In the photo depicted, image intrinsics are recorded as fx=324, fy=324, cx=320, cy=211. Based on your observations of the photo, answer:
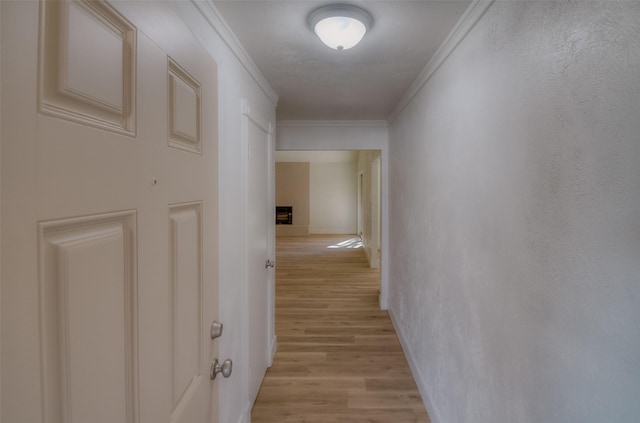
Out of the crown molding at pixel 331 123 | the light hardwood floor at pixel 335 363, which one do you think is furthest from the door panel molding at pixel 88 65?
the crown molding at pixel 331 123

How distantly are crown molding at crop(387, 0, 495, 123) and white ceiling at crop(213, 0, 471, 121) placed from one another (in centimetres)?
3

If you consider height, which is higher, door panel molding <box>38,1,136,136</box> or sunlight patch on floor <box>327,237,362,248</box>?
door panel molding <box>38,1,136,136</box>

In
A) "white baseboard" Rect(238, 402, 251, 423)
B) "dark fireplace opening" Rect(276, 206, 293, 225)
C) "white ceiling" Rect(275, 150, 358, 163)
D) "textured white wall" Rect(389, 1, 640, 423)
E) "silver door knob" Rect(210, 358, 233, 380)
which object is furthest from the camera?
"dark fireplace opening" Rect(276, 206, 293, 225)

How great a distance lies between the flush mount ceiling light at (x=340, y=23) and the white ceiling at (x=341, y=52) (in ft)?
0.11

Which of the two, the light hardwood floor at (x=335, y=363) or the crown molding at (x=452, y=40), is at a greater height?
the crown molding at (x=452, y=40)

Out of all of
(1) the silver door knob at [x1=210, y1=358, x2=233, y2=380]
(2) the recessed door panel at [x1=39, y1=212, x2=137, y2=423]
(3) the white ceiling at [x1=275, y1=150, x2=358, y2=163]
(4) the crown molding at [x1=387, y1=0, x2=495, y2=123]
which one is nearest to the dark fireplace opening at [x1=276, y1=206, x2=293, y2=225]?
(3) the white ceiling at [x1=275, y1=150, x2=358, y2=163]

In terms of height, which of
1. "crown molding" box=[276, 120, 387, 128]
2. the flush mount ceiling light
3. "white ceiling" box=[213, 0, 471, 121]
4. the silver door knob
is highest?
"crown molding" box=[276, 120, 387, 128]

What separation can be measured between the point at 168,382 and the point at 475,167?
4.35 feet

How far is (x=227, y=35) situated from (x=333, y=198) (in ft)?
28.4

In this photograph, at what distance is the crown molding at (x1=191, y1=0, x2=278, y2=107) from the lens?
1.28 metres

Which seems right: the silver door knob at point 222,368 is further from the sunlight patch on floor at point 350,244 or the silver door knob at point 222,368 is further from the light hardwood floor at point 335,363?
the sunlight patch on floor at point 350,244

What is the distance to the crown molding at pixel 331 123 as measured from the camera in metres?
3.64

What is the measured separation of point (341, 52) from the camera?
5.89ft

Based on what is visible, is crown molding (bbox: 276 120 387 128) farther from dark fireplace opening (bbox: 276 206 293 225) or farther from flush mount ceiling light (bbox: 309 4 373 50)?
dark fireplace opening (bbox: 276 206 293 225)
